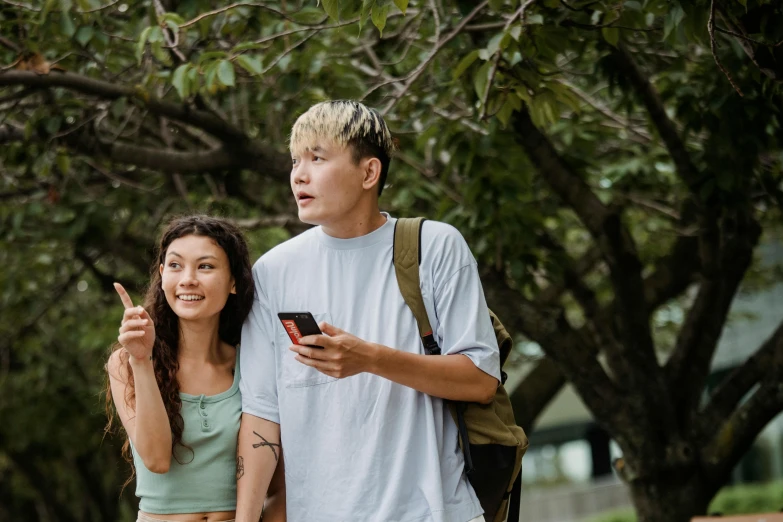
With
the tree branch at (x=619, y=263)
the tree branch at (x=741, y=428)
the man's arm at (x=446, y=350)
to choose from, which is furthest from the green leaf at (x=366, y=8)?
the tree branch at (x=741, y=428)

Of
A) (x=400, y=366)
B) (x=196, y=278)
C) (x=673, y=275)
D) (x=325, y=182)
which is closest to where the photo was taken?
(x=400, y=366)

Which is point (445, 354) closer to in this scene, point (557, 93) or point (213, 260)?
point (213, 260)

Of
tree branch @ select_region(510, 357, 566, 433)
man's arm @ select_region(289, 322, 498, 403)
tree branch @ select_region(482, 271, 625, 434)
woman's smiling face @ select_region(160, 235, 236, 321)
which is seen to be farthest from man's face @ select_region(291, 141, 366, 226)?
tree branch @ select_region(510, 357, 566, 433)

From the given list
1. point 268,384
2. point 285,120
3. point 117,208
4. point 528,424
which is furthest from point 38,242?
point 268,384

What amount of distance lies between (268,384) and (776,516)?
2913 millimetres

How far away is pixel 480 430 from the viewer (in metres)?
3.03

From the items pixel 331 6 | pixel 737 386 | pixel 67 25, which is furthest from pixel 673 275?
pixel 331 6

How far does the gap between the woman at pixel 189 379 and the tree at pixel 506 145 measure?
4.50 feet

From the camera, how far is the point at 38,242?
7.65 meters

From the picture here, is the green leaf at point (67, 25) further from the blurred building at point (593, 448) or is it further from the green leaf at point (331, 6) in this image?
the blurred building at point (593, 448)

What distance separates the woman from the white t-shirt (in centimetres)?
17

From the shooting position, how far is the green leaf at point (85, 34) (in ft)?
16.8

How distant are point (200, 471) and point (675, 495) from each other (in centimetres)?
390

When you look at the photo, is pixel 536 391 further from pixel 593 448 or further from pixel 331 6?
pixel 593 448
